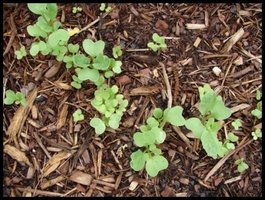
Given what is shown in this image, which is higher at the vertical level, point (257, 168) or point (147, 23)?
point (147, 23)

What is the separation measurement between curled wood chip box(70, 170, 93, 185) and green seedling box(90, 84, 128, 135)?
0.18 meters

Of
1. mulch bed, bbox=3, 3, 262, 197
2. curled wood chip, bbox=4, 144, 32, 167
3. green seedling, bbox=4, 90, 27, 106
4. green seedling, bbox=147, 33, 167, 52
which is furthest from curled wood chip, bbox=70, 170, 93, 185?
green seedling, bbox=147, 33, 167, 52

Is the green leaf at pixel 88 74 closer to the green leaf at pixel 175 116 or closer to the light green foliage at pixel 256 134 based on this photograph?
the green leaf at pixel 175 116

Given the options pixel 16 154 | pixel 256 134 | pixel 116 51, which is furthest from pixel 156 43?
pixel 16 154

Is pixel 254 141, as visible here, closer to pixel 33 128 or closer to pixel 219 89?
pixel 219 89

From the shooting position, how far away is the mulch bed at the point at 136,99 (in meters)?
1.58

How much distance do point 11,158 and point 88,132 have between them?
0.30m

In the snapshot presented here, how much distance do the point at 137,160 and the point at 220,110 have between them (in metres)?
0.35

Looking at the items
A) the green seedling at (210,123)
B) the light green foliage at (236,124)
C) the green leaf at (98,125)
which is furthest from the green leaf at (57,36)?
the light green foliage at (236,124)

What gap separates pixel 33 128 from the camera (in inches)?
63.2

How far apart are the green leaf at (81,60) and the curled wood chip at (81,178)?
0.40 meters

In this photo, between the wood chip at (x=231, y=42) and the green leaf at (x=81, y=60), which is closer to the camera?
the green leaf at (x=81, y=60)

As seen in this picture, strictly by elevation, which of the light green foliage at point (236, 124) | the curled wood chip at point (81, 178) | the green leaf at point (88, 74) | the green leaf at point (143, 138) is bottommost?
the curled wood chip at point (81, 178)

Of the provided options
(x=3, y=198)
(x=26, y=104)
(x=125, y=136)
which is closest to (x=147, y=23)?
(x=125, y=136)
